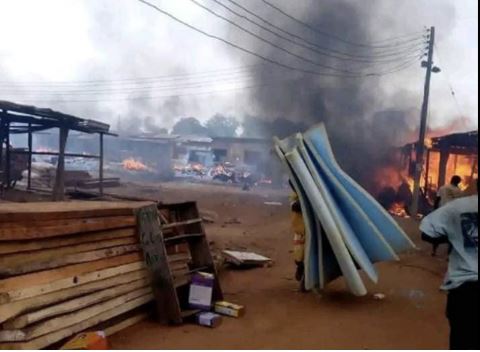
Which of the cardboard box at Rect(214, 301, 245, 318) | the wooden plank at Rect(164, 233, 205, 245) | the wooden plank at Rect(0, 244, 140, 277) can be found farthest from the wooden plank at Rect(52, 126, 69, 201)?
the cardboard box at Rect(214, 301, 245, 318)

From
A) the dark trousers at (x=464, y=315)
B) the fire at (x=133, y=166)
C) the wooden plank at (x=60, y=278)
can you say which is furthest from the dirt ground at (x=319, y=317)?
the fire at (x=133, y=166)

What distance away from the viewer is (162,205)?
5277 mm

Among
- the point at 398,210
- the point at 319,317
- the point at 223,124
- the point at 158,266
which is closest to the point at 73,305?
the point at 158,266

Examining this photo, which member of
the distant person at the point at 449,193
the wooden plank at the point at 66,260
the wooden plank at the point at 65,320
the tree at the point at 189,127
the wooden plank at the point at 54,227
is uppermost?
the tree at the point at 189,127

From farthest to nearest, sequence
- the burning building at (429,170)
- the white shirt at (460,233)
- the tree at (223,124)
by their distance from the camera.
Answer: the tree at (223,124) < the burning building at (429,170) < the white shirt at (460,233)

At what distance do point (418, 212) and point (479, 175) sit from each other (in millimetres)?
16890

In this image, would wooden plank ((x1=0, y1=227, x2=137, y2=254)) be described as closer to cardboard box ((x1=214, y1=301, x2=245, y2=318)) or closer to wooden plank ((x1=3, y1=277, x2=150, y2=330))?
wooden plank ((x1=3, y1=277, x2=150, y2=330))

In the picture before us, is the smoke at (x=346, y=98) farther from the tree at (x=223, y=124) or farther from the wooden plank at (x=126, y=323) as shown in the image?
the tree at (x=223, y=124)

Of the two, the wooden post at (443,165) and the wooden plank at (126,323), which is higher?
the wooden post at (443,165)

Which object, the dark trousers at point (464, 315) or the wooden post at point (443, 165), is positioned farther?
the wooden post at point (443, 165)

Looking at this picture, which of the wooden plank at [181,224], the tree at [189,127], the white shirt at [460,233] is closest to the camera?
the white shirt at [460,233]

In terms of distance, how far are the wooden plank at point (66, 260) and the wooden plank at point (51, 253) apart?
18 millimetres

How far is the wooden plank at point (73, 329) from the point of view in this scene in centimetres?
339

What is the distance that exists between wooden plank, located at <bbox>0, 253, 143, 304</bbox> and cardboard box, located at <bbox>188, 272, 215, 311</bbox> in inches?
25.9
